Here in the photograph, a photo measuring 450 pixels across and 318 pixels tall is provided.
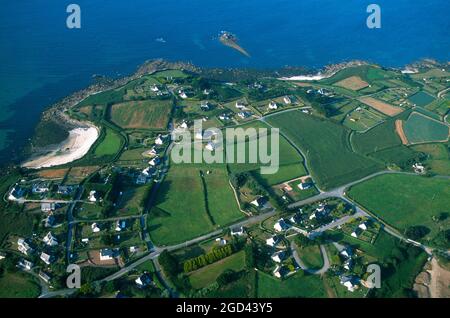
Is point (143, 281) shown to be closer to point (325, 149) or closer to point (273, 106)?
point (325, 149)

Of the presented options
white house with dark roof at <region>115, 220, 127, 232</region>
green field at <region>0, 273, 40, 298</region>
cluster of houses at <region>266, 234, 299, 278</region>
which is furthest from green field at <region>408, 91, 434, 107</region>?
green field at <region>0, 273, 40, 298</region>

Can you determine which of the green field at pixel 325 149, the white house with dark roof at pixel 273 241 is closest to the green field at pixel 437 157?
the green field at pixel 325 149

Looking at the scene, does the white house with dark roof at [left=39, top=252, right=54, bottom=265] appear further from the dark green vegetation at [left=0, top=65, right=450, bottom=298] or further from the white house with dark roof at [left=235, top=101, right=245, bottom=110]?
the white house with dark roof at [left=235, top=101, right=245, bottom=110]

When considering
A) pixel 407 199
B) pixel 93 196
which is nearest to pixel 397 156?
pixel 407 199

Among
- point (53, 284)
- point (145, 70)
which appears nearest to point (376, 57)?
point (145, 70)

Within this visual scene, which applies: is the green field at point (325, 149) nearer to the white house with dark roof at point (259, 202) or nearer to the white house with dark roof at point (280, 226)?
the white house with dark roof at point (259, 202)

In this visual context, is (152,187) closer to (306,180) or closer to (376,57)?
(306,180)
